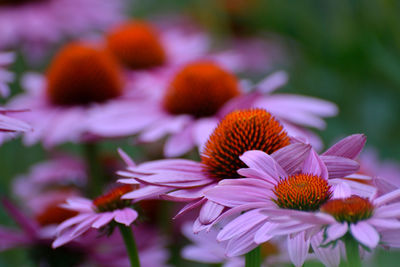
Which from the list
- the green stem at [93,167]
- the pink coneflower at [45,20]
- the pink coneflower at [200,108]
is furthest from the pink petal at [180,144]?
the pink coneflower at [45,20]

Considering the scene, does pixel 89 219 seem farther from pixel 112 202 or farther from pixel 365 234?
pixel 365 234

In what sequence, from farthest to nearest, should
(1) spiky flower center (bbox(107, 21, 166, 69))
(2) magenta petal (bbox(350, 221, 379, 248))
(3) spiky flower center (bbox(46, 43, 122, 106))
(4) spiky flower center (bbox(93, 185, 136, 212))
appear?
(1) spiky flower center (bbox(107, 21, 166, 69))
(3) spiky flower center (bbox(46, 43, 122, 106))
(4) spiky flower center (bbox(93, 185, 136, 212))
(2) magenta petal (bbox(350, 221, 379, 248))

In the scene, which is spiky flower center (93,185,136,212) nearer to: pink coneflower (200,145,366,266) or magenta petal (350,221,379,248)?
pink coneflower (200,145,366,266)

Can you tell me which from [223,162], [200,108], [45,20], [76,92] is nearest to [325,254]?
[223,162]

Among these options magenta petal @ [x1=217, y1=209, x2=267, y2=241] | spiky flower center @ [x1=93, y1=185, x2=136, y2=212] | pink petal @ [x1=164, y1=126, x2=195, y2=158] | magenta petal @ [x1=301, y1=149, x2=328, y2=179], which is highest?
magenta petal @ [x1=301, y1=149, x2=328, y2=179]

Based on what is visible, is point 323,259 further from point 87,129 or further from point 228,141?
point 87,129

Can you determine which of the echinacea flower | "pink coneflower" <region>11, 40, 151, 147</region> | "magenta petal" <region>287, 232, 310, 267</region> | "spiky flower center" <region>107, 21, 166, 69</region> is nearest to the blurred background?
"pink coneflower" <region>11, 40, 151, 147</region>

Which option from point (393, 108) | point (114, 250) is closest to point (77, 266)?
point (114, 250)
